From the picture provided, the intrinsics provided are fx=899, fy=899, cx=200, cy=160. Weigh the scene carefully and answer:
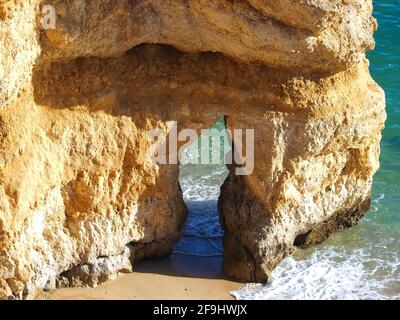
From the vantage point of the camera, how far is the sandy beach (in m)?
10.7

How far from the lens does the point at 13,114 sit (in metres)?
9.41

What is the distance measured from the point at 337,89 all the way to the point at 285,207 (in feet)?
5.38

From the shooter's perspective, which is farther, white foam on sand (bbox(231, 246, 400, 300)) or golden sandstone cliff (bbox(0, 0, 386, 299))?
white foam on sand (bbox(231, 246, 400, 300))

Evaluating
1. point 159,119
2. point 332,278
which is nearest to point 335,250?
point 332,278

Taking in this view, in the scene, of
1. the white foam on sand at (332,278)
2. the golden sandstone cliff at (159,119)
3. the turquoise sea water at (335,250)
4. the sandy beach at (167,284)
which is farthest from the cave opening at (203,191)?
the white foam on sand at (332,278)

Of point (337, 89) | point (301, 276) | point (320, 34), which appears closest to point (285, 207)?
point (301, 276)

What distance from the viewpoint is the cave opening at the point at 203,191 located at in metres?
12.4

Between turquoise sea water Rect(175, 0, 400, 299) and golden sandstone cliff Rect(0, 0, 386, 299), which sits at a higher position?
golden sandstone cliff Rect(0, 0, 386, 299)

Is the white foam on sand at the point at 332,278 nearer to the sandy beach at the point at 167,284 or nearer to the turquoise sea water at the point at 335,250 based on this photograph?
the turquoise sea water at the point at 335,250

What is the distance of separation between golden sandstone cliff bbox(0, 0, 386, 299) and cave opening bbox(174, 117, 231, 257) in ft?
2.14

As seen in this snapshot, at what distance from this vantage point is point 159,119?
10.9m

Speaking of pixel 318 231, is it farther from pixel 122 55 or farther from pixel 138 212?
pixel 122 55

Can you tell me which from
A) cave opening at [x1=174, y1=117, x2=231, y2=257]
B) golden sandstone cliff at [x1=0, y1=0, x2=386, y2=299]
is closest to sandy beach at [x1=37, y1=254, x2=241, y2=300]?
golden sandstone cliff at [x1=0, y1=0, x2=386, y2=299]

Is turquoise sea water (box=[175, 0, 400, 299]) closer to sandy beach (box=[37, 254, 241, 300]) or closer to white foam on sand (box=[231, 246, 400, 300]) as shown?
white foam on sand (box=[231, 246, 400, 300])
